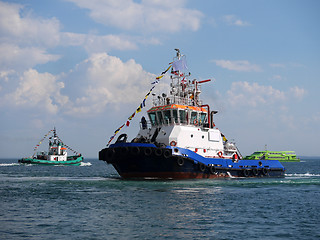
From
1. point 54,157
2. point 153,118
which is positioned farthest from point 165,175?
point 54,157

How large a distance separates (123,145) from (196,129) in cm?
755

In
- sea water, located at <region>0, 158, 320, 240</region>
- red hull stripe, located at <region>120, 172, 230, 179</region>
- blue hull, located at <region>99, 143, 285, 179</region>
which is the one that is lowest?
sea water, located at <region>0, 158, 320, 240</region>

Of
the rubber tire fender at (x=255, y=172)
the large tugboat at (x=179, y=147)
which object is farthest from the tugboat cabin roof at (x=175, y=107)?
the rubber tire fender at (x=255, y=172)

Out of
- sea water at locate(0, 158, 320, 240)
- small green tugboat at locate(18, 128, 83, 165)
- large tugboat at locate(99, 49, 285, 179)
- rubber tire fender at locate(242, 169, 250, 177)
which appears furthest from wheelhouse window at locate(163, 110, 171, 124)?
small green tugboat at locate(18, 128, 83, 165)

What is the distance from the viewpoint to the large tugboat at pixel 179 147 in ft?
103

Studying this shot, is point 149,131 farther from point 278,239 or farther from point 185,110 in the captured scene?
point 278,239

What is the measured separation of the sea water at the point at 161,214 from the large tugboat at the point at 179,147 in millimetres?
4588

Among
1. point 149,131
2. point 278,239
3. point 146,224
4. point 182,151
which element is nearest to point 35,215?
point 146,224

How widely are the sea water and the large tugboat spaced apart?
181 inches

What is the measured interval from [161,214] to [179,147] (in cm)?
1546

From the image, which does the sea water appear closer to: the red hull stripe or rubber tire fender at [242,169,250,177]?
the red hull stripe

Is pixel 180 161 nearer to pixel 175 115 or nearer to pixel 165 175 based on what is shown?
pixel 165 175

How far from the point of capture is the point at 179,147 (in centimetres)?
3228

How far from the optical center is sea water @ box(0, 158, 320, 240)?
13.7 metres
